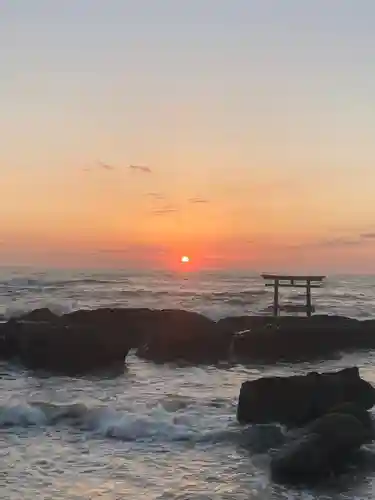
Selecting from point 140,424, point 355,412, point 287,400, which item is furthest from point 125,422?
point 355,412

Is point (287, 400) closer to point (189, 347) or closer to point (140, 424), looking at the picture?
point (140, 424)

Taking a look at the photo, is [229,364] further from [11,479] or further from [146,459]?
[11,479]

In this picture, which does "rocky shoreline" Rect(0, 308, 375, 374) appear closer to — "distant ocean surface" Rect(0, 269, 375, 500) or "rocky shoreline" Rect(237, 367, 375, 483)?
"distant ocean surface" Rect(0, 269, 375, 500)

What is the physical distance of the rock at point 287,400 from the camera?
530 inches

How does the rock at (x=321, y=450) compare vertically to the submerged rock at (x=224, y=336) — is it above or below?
below

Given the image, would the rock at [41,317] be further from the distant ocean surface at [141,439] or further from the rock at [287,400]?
the rock at [287,400]

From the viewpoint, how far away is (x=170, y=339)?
23672 millimetres

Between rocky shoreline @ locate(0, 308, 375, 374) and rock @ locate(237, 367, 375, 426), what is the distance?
25.0ft

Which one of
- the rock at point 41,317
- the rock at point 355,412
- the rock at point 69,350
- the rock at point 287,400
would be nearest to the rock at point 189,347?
the rock at point 69,350

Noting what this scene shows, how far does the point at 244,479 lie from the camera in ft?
33.6

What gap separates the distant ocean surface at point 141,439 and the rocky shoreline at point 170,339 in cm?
96

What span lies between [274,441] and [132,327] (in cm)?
1671

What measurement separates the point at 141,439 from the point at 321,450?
12.0ft

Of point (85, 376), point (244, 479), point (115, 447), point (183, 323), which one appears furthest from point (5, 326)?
point (244, 479)
